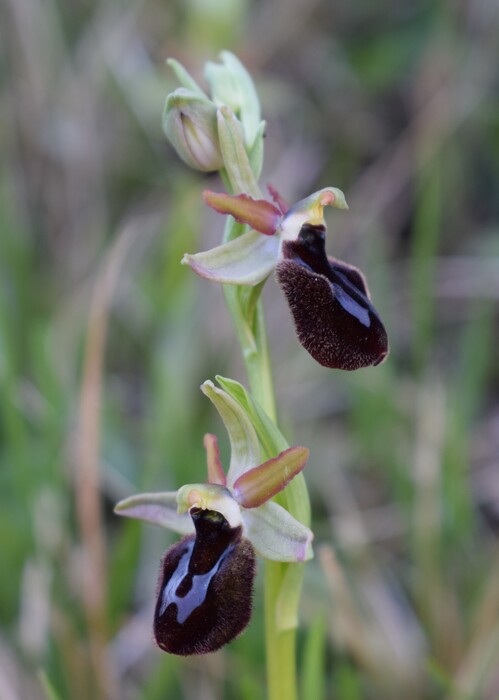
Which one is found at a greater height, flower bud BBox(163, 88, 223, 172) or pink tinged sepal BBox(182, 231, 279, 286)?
flower bud BBox(163, 88, 223, 172)

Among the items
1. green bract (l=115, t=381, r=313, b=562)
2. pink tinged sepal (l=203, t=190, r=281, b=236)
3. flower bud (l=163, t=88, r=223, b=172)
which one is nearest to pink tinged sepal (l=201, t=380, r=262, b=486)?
green bract (l=115, t=381, r=313, b=562)

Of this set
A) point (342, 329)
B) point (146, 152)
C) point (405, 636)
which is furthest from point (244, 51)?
point (342, 329)

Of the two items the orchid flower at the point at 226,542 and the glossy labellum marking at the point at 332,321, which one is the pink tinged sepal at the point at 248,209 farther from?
the orchid flower at the point at 226,542

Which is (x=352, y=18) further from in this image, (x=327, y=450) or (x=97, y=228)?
(x=327, y=450)

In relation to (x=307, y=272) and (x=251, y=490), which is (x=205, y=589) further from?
(x=307, y=272)

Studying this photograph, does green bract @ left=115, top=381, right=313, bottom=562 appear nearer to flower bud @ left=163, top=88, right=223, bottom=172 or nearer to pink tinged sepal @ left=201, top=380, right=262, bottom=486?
pink tinged sepal @ left=201, top=380, right=262, bottom=486

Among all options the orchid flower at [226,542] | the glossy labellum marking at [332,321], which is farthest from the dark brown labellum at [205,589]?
the glossy labellum marking at [332,321]
